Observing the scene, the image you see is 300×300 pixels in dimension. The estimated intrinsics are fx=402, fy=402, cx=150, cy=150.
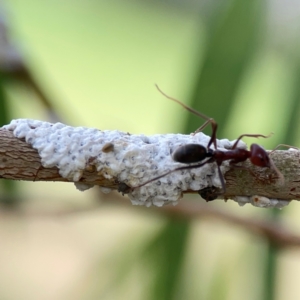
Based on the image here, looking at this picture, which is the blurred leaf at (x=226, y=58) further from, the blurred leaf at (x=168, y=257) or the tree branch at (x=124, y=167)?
the tree branch at (x=124, y=167)

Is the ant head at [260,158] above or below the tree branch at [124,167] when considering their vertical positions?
above

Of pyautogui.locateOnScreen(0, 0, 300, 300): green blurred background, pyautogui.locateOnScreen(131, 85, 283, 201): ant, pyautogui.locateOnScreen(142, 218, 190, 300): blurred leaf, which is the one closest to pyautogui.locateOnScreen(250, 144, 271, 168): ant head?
pyautogui.locateOnScreen(131, 85, 283, 201): ant

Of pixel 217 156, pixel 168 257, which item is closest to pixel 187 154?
pixel 217 156

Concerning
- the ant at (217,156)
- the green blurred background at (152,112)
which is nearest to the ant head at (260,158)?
the ant at (217,156)

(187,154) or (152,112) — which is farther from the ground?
(187,154)

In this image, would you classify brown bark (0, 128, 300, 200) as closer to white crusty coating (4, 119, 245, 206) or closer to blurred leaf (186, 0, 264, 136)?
white crusty coating (4, 119, 245, 206)

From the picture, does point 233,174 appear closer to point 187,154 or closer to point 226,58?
point 187,154

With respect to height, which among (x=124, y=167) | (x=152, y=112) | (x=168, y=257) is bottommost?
(x=168, y=257)
